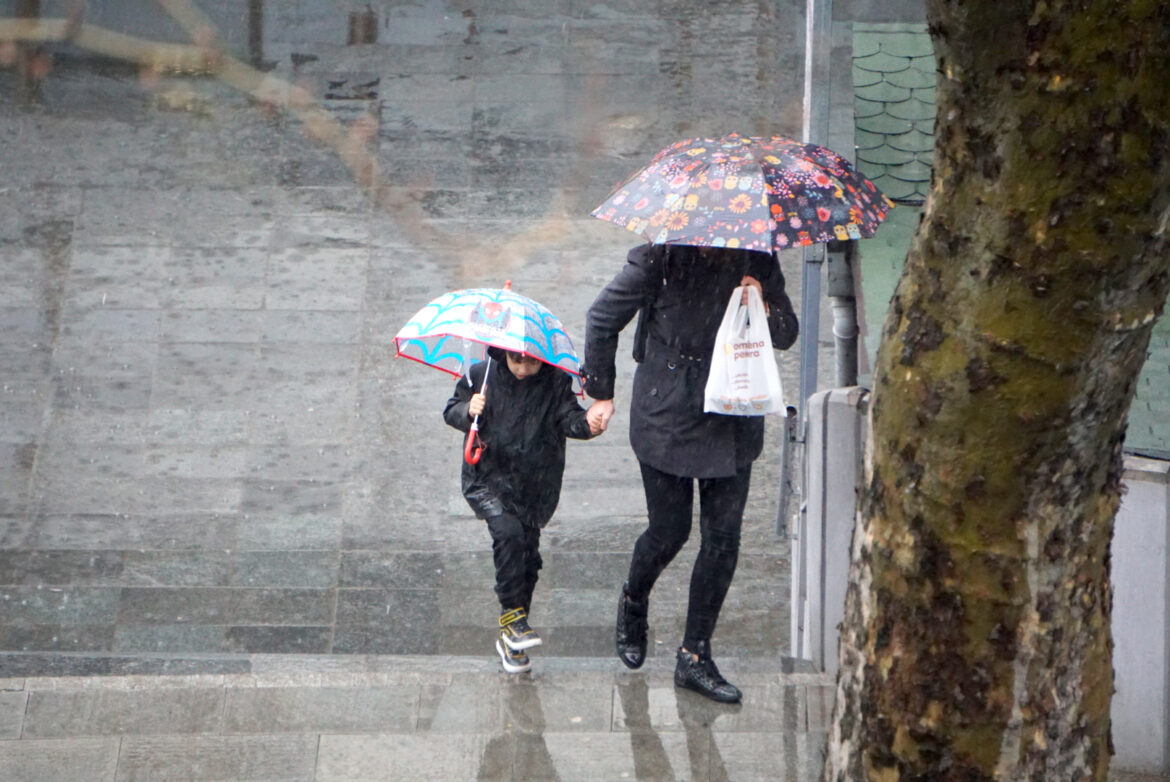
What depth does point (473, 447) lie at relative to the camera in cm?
539

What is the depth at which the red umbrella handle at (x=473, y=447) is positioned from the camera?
17.7 ft

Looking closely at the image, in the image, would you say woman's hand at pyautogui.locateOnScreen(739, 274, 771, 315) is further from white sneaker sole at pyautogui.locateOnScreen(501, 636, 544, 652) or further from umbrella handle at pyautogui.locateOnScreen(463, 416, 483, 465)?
white sneaker sole at pyautogui.locateOnScreen(501, 636, 544, 652)

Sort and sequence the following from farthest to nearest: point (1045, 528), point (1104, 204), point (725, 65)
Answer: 1. point (725, 65)
2. point (1045, 528)
3. point (1104, 204)

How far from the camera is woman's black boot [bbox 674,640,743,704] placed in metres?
5.27

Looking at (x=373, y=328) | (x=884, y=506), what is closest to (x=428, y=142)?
(x=373, y=328)

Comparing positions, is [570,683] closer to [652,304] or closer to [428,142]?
[652,304]

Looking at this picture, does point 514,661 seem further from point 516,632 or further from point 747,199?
point 747,199

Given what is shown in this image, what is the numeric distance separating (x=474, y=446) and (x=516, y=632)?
0.69 m

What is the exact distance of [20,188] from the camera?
1100 centimetres

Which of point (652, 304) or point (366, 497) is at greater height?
point (652, 304)

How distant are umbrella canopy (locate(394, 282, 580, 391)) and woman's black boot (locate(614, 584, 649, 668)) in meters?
0.86

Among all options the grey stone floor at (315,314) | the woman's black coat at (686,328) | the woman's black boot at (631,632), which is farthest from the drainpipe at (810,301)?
the woman's black coat at (686,328)

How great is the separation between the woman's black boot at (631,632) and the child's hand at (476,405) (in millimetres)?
818

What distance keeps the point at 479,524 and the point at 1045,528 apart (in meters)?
5.98
